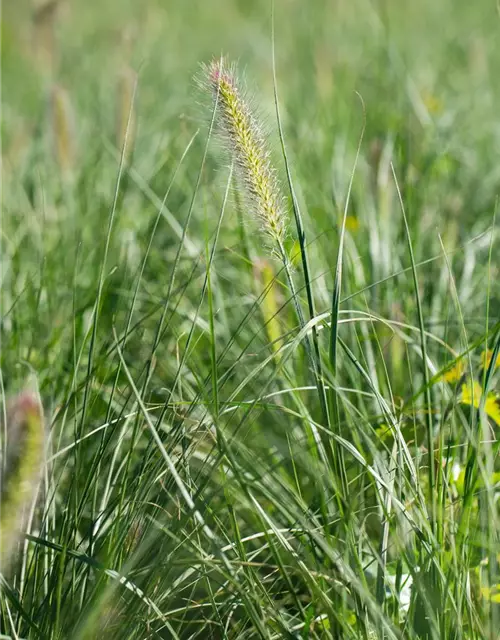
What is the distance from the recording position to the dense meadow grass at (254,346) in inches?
45.3

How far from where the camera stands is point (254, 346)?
6.56ft

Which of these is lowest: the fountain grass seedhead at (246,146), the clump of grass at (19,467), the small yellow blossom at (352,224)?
the clump of grass at (19,467)

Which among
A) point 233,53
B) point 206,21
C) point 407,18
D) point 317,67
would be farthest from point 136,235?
point 206,21

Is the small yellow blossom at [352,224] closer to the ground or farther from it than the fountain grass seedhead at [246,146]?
closer to the ground

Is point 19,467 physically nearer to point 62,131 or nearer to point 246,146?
point 246,146

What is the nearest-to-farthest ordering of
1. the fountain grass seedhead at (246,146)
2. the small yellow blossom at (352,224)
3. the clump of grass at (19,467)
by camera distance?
1. the clump of grass at (19,467)
2. the fountain grass seedhead at (246,146)
3. the small yellow blossom at (352,224)

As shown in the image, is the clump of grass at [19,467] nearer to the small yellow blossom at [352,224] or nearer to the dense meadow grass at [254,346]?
the dense meadow grass at [254,346]

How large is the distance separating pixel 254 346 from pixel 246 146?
78 cm

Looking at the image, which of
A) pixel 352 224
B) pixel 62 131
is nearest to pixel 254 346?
pixel 352 224

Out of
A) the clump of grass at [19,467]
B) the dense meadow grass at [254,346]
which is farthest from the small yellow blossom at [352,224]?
the clump of grass at [19,467]

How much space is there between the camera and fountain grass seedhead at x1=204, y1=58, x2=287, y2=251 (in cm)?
126

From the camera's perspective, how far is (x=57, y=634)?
115cm

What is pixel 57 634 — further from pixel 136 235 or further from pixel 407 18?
pixel 407 18

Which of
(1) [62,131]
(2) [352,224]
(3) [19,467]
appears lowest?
(3) [19,467]
